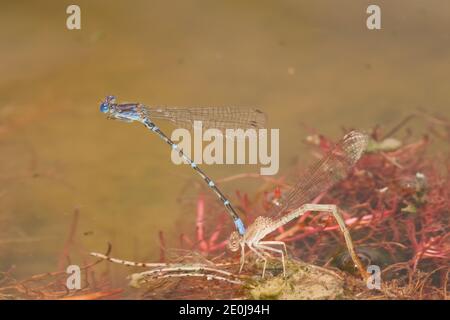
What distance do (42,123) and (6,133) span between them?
0.34 meters

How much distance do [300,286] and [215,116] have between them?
4.37 feet

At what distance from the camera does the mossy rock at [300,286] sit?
2.87 metres

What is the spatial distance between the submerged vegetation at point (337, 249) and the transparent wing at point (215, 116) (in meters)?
0.52

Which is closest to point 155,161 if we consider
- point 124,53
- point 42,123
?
point 42,123

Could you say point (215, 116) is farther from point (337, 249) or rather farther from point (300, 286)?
point (300, 286)

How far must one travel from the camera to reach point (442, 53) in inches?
222

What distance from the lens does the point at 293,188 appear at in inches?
129

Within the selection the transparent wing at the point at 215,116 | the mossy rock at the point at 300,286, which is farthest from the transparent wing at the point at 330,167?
the transparent wing at the point at 215,116

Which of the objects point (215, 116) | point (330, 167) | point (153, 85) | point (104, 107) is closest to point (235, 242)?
point (330, 167)

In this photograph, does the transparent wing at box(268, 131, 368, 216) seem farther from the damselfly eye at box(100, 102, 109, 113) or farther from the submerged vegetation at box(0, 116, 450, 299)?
the damselfly eye at box(100, 102, 109, 113)

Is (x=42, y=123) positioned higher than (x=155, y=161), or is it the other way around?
(x=42, y=123)

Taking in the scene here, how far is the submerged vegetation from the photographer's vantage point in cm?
301
